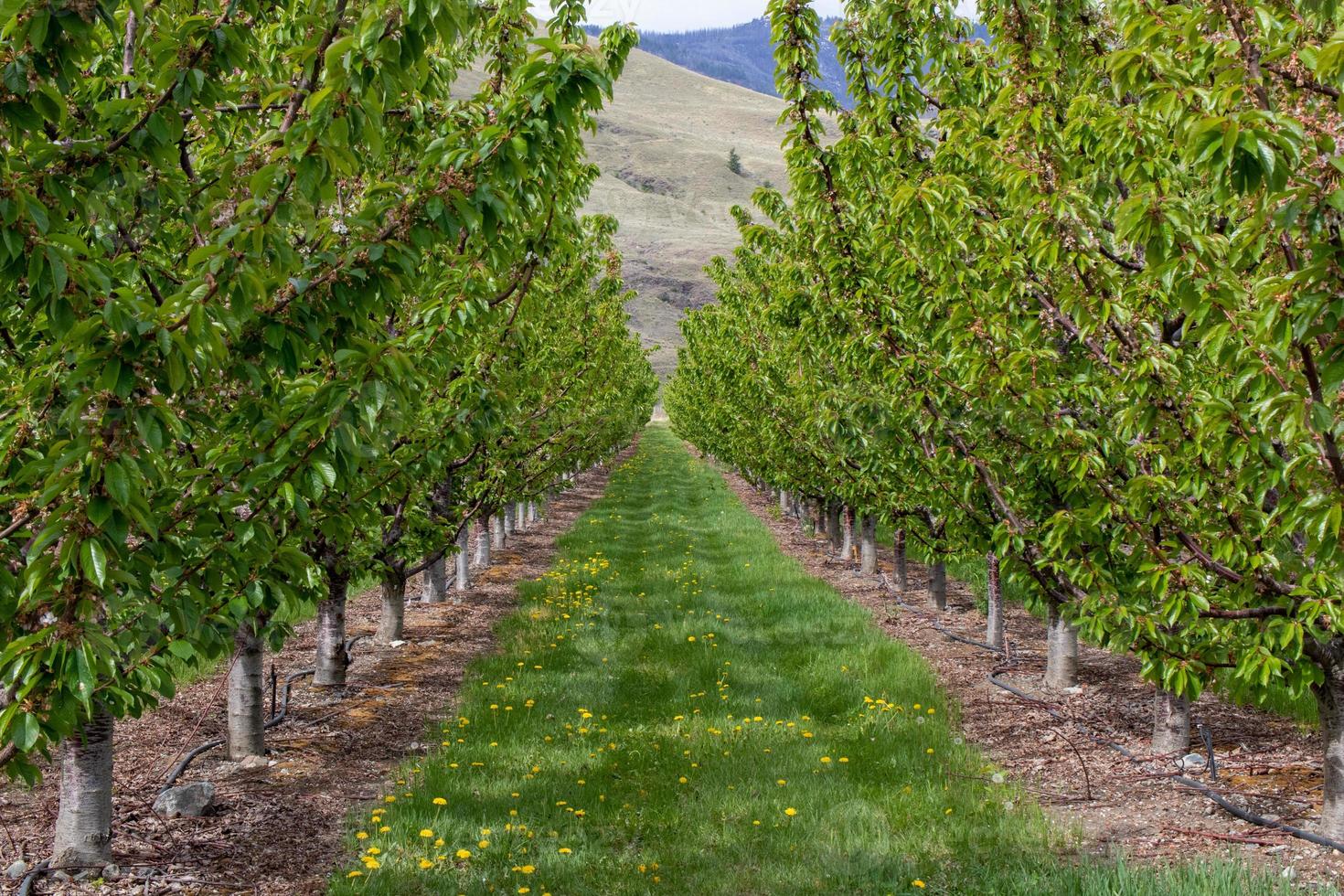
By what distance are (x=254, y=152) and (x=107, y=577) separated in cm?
163

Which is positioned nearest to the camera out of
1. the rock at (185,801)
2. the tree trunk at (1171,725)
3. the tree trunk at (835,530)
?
the rock at (185,801)

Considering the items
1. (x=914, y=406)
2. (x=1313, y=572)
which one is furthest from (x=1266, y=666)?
(x=914, y=406)

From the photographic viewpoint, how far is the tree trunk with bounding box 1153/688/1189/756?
6.83m

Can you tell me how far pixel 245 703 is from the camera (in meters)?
6.92

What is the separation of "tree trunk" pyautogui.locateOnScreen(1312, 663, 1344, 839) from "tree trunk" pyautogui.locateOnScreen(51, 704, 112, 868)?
702cm

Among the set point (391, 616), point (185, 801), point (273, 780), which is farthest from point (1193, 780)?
point (391, 616)

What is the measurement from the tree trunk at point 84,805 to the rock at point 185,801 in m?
0.72

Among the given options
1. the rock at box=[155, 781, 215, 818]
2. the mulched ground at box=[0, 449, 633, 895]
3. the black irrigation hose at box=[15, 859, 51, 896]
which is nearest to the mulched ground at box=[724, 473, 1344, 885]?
the mulched ground at box=[0, 449, 633, 895]

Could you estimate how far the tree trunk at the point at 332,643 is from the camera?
8.76 m

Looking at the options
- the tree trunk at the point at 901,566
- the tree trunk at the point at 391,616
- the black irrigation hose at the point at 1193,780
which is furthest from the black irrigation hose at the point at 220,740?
the tree trunk at the point at 901,566

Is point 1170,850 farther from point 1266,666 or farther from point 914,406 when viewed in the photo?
point 914,406

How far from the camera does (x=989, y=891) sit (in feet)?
14.8

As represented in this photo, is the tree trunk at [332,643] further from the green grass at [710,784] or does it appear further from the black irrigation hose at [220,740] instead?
the green grass at [710,784]

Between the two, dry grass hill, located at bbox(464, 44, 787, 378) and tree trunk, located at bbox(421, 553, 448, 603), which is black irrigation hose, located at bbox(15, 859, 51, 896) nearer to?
tree trunk, located at bbox(421, 553, 448, 603)
